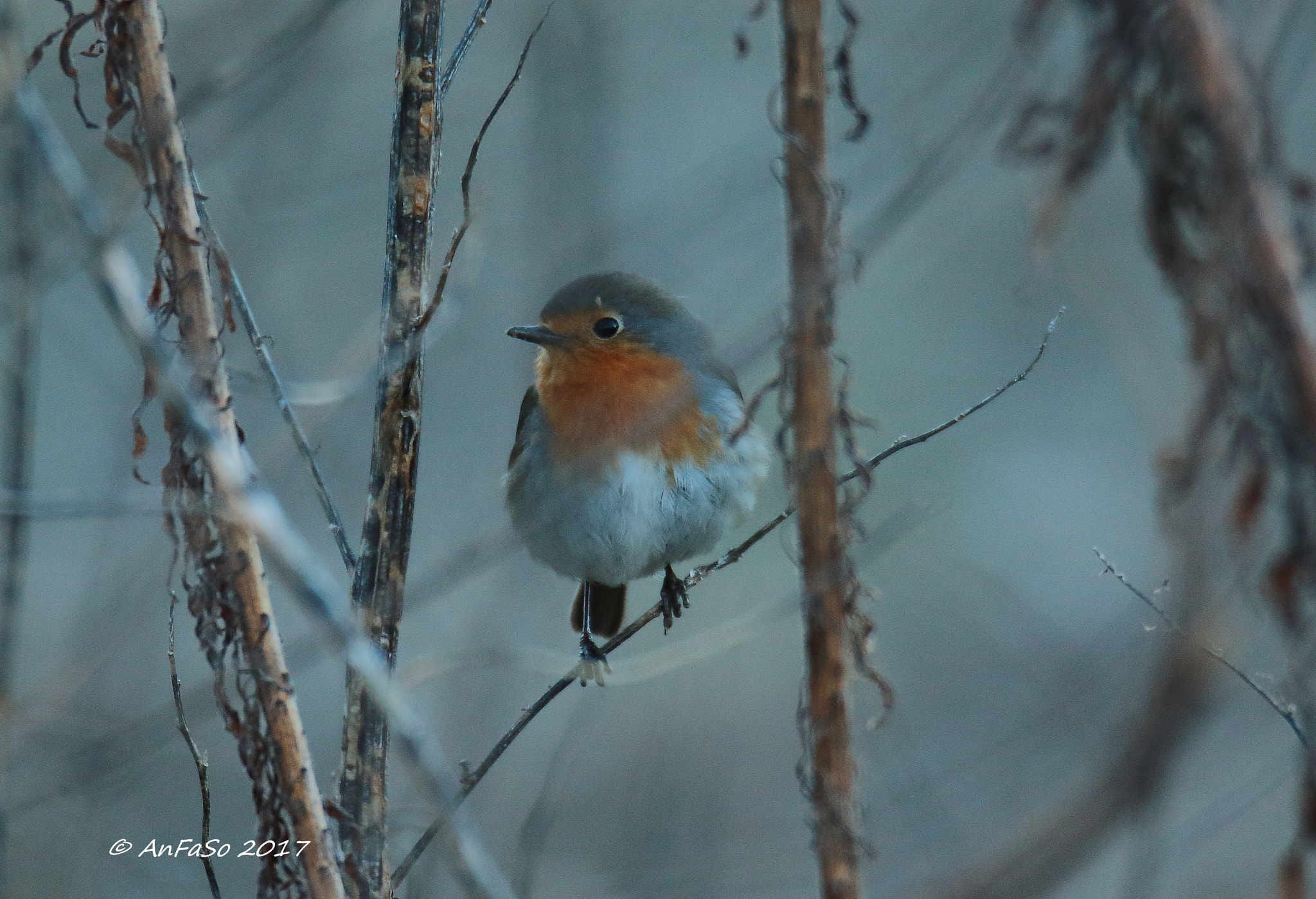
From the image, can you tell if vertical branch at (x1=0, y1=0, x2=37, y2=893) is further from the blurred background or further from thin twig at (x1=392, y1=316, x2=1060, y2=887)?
thin twig at (x1=392, y1=316, x2=1060, y2=887)

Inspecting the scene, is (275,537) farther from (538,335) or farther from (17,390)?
(538,335)

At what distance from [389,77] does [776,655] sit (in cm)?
442

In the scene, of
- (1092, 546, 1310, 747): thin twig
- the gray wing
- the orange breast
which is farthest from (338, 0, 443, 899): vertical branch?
the gray wing

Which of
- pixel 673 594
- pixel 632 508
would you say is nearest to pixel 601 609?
pixel 673 594

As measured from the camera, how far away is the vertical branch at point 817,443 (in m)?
1.45

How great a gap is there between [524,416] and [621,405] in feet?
1.86

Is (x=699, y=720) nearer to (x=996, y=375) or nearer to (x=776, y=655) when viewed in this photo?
(x=776, y=655)

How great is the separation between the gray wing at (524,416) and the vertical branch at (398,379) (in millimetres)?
2042

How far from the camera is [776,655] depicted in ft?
24.1

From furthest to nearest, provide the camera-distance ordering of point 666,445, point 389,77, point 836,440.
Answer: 1. point 389,77
2. point 666,445
3. point 836,440

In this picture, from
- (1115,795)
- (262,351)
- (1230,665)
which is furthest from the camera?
(262,351)

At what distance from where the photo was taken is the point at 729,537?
15.1ft

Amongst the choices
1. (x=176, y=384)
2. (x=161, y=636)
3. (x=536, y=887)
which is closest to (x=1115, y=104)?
(x=176, y=384)

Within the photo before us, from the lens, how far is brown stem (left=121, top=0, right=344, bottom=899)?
1.88 metres
